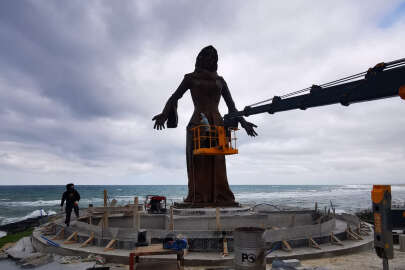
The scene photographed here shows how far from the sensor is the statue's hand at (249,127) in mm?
17005

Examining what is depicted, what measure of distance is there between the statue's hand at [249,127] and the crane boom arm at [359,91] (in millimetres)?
4874

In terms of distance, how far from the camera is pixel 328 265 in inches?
369

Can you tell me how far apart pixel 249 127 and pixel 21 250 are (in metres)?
12.6

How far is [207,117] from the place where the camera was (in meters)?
16.1

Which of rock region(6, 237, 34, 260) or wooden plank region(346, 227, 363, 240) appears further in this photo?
wooden plank region(346, 227, 363, 240)

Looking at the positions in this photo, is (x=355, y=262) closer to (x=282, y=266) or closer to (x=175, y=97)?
(x=282, y=266)

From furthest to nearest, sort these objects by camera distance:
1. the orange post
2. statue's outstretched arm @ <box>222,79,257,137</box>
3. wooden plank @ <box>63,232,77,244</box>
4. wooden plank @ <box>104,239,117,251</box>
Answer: statue's outstretched arm @ <box>222,79,257,137</box> < wooden plank @ <box>63,232,77,244</box> < wooden plank @ <box>104,239,117,251</box> < the orange post

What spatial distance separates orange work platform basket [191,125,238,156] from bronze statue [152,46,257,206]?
0.60 meters

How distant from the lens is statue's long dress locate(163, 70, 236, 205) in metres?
15.8

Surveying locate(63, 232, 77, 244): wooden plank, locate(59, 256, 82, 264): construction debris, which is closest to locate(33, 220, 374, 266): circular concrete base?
locate(63, 232, 77, 244): wooden plank

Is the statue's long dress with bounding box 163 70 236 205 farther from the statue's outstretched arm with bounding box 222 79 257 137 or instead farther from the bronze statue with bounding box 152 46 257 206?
the statue's outstretched arm with bounding box 222 79 257 137

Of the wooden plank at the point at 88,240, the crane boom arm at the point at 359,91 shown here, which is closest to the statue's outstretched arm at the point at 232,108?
the crane boom arm at the point at 359,91

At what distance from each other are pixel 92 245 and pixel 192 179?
6.18 metres

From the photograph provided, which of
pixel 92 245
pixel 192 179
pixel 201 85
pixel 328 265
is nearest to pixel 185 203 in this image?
pixel 192 179
